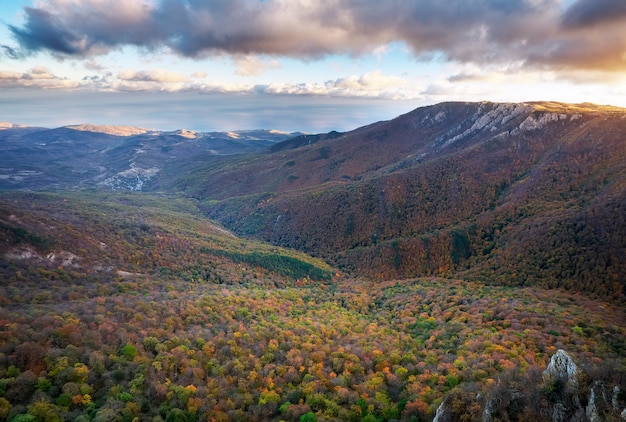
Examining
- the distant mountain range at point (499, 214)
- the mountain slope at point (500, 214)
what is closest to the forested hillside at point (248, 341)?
the distant mountain range at point (499, 214)

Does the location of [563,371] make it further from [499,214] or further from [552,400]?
[499,214]

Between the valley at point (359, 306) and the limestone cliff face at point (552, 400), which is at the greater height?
the limestone cliff face at point (552, 400)

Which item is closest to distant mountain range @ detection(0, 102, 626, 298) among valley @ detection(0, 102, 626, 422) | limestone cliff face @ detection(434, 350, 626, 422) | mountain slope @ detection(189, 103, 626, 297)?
mountain slope @ detection(189, 103, 626, 297)

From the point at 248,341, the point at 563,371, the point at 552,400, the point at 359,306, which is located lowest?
the point at 359,306

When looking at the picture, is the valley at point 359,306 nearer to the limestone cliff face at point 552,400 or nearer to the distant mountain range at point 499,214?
the limestone cliff face at point 552,400

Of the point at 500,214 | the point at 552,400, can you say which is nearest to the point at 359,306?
the point at 552,400

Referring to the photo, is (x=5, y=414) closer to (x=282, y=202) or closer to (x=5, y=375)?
(x=5, y=375)
